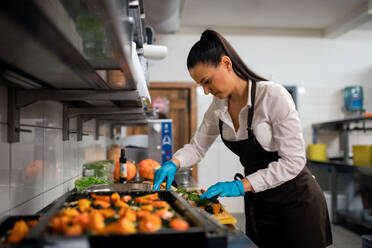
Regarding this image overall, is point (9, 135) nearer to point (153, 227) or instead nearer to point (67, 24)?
point (67, 24)

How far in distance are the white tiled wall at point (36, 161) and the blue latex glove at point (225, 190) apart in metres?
0.71

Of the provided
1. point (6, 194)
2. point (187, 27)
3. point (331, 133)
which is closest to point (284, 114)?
point (6, 194)

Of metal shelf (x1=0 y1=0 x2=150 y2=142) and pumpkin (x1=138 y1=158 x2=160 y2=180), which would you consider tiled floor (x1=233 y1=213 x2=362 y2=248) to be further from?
metal shelf (x1=0 y1=0 x2=150 y2=142)

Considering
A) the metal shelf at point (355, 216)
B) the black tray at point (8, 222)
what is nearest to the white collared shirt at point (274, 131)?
the black tray at point (8, 222)

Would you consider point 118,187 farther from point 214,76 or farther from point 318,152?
point 318,152

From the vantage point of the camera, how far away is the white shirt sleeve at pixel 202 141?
6.61 ft

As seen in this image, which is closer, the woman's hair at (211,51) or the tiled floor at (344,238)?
the woman's hair at (211,51)

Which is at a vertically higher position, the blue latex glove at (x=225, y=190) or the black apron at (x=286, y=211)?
the blue latex glove at (x=225, y=190)

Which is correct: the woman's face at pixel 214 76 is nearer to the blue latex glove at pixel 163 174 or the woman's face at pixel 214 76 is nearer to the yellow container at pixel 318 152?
the blue latex glove at pixel 163 174

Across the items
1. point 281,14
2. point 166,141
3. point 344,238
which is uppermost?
point 281,14

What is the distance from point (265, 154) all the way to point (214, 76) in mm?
498

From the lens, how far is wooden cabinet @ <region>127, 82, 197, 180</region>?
488 centimetres

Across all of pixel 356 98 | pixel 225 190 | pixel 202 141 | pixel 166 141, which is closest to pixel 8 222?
pixel 225 190

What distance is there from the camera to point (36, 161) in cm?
135
